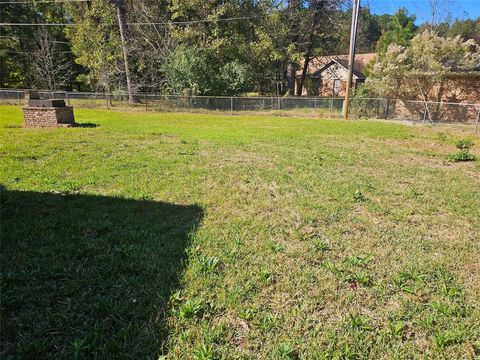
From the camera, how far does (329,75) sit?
35.1 m

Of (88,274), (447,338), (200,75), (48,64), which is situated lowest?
(447,338)

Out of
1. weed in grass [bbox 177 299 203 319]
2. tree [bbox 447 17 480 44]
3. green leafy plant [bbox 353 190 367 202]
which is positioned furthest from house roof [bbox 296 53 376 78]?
weed in grass [bbox 177 299 203 319]

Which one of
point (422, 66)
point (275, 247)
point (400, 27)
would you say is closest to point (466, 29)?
point (400, 27)

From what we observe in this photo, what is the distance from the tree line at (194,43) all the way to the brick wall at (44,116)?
11.2 metres

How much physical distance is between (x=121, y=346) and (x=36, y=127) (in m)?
12.2

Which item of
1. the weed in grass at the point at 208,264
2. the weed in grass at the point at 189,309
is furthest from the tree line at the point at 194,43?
the weed in grass at the point at 189,309

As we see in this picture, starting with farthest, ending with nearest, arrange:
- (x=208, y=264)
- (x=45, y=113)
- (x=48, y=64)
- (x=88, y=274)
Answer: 1. (x=48, y=64)
2. (x=45, y=113)
3. (x=208, y=264)
4. (x=88, y=274)

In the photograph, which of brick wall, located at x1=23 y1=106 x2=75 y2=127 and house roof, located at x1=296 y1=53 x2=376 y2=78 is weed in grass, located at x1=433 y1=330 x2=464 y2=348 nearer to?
brick wall, located at x1=23 y1=106 x2=75 y2=127

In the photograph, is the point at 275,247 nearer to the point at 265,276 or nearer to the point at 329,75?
the point at 265,276

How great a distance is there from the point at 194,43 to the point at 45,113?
49.6 ft

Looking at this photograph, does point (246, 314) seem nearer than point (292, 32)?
Yes

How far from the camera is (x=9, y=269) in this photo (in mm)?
2783

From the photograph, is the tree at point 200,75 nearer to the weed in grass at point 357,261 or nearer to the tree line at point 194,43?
the tree line at point 194,43

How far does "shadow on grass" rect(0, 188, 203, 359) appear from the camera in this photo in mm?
2098
